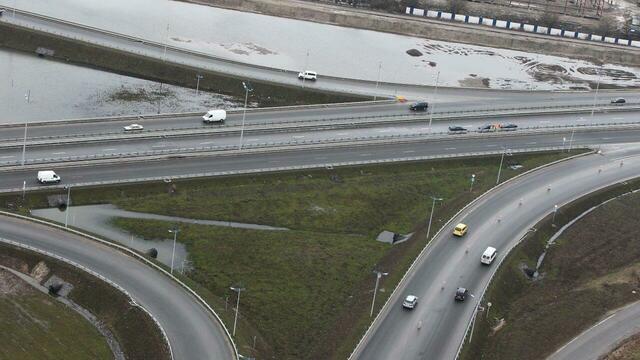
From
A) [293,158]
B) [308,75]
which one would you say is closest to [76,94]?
[308,75]

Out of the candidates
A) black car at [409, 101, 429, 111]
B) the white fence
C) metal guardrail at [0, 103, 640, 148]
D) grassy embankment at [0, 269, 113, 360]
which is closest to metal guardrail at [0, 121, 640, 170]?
metal guardrail at [0, 103, 640, 148]

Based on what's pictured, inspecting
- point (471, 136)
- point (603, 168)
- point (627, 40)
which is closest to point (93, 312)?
point (471, 136)

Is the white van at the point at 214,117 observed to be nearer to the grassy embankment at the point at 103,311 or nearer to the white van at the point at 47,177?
the white van at the point at 47,177

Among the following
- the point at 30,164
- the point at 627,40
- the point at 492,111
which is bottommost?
the point at 30,164

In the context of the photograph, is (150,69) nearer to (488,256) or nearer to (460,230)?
(460,230)

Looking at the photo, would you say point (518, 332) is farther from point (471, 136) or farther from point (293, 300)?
point (471, 136)

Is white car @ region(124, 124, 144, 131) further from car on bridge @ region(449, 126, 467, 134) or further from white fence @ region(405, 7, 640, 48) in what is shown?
white fence @ region(405, 7, 640, 48)

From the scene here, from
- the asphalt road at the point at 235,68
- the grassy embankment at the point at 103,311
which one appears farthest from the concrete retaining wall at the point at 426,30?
the grassy embankment at the point at 103,311
